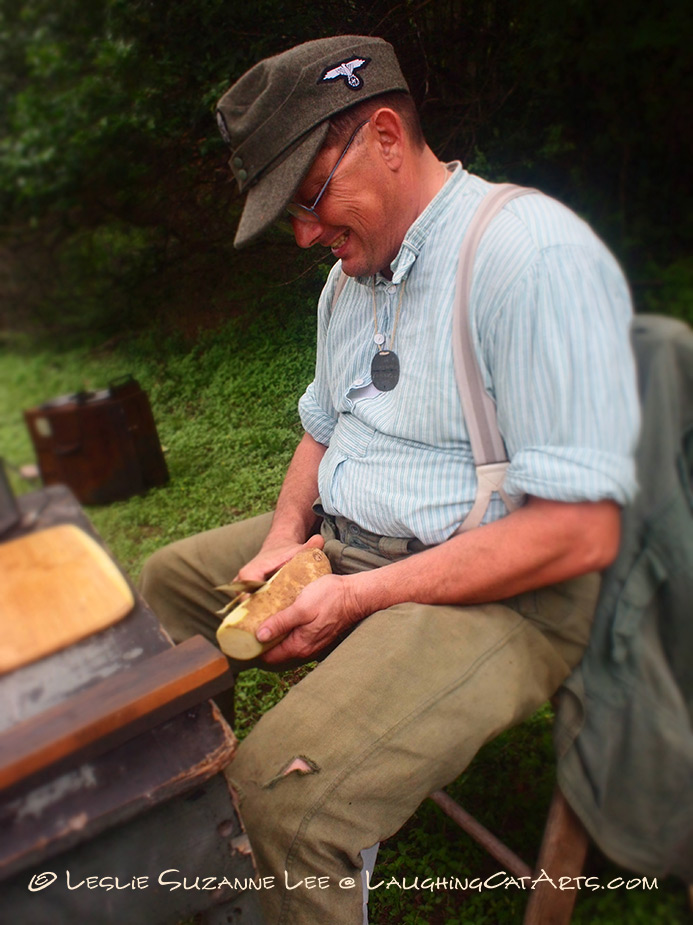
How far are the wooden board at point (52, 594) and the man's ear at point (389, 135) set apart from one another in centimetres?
102

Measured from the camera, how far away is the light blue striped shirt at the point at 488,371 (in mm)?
1165

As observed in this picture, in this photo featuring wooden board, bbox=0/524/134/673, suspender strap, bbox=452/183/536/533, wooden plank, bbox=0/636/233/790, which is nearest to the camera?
wooden plank, bbox=0/636/233/790

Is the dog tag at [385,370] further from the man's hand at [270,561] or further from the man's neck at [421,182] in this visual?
the man's hand at [270,561]

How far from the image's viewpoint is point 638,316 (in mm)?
1140

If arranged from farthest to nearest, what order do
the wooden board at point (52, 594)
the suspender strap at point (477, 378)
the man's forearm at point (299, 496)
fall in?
the man's forearm at point (299, 496) < the suspender strap at point (477, 378) < the wooden board at point (52, 594)

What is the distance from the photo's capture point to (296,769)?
131cm

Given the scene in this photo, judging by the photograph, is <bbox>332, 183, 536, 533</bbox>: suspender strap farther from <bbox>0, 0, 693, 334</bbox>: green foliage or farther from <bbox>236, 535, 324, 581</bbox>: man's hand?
<bbox>236, 535, 324, 581</bbox>: man's hand

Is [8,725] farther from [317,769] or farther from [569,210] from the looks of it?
[569,210]

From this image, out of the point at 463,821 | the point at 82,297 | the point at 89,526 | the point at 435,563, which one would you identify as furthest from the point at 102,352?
the point at 463,821

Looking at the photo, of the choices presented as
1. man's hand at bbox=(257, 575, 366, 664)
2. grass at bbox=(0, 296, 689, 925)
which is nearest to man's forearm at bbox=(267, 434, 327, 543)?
grass at bbox=(0, 296, 689, 925)

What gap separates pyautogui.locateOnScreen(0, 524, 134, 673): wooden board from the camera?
1.04 m

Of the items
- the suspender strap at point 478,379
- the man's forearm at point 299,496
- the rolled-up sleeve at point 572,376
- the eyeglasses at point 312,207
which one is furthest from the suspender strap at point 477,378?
the man's forearm at point 299,496

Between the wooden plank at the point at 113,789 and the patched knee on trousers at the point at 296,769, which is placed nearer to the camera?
the wooden plank at the point at 113,789

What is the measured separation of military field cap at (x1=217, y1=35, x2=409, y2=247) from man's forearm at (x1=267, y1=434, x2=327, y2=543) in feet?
2.49
